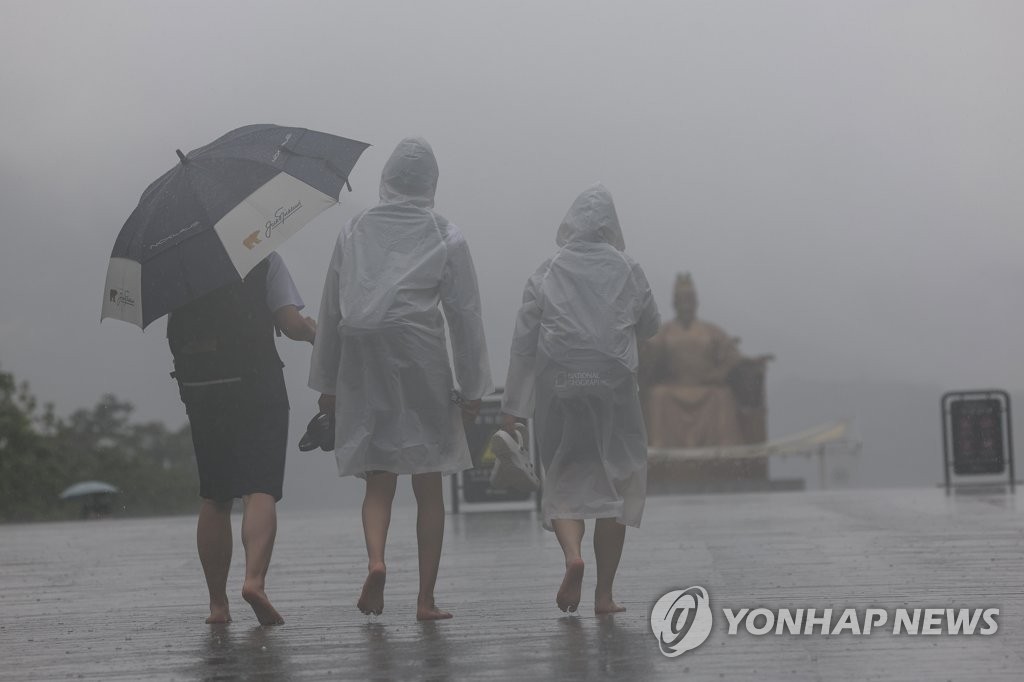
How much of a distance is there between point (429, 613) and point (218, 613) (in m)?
0.77

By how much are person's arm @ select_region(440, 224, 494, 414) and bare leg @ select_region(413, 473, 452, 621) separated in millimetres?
304

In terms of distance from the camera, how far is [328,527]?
42.5ft

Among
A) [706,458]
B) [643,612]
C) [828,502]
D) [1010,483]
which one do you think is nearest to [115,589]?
[643,612]

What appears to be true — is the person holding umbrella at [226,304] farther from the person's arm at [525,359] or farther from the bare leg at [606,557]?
the bare leg at [606,557]

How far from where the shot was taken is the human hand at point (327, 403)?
613 cm

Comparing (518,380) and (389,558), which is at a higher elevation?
(518,380)

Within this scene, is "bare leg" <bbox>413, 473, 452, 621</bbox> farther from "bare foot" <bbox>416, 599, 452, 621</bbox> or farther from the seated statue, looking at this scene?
the seated statue

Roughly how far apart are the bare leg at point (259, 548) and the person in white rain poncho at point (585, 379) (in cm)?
98

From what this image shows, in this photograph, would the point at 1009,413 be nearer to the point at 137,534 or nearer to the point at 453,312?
the point at 137,534

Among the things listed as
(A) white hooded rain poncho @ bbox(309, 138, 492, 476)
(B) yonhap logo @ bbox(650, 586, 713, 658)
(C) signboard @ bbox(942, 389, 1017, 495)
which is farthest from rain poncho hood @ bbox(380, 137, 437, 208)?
(C) signboard @ bbox(942, 389, 1017, 495)

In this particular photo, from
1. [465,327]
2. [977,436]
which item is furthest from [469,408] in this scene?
[977,436]

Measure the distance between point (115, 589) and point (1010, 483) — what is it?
1148 centimetres

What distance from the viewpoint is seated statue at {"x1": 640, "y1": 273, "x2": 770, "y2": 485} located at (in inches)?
1200

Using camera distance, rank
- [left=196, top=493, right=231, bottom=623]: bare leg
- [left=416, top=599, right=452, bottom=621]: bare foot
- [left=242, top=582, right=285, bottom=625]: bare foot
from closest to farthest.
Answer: [left=242, top=582, right=285, bottom=625]: bare foot
[left=416, top=599, right=452, bottom=621]: bare foot
[left=196, top=493, right=231, bottom=623]: bare leg
